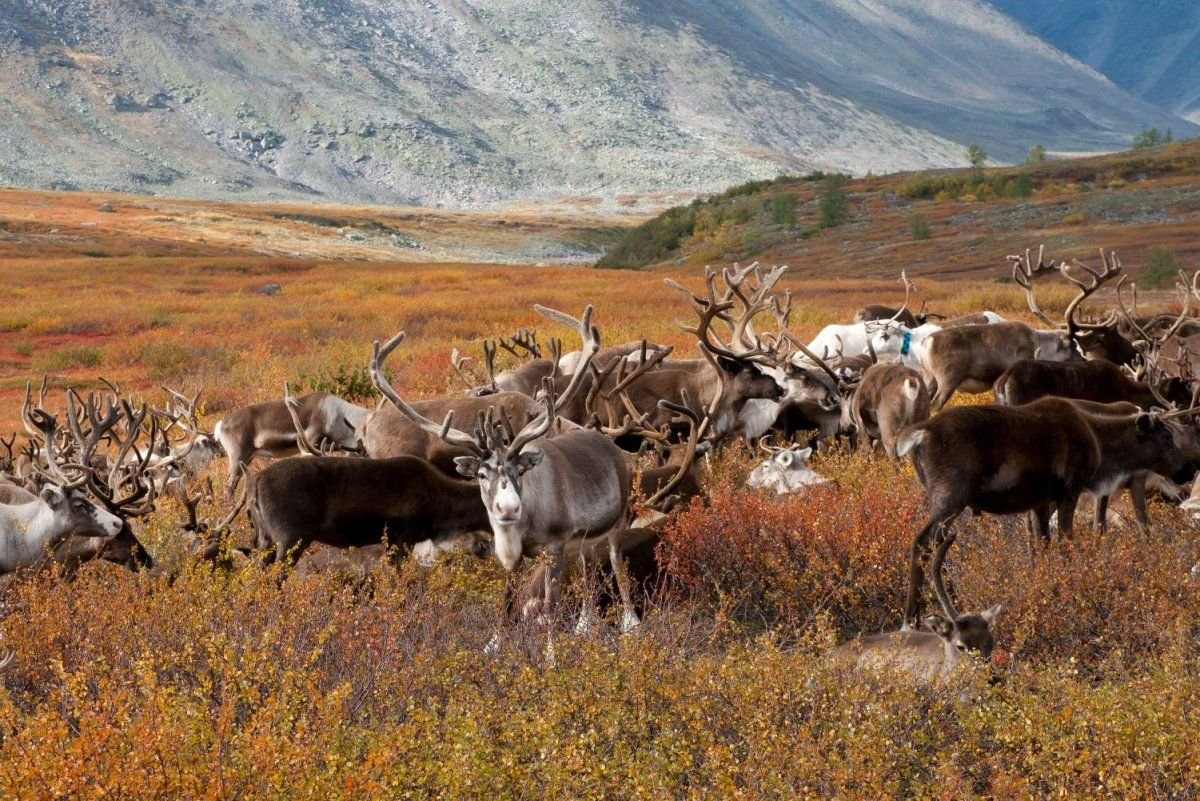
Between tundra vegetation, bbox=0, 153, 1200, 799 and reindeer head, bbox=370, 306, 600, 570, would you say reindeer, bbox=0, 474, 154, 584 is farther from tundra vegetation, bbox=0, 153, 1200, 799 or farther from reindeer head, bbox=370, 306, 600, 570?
reindeer head, bbox=370, 306, 600, 570

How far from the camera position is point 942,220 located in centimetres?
5975

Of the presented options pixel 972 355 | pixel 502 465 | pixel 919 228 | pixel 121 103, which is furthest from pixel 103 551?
pixel 121 103

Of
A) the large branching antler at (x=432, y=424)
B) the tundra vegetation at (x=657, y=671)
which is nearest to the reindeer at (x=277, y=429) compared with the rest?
the tundra vegetation at (x=657, y=671)

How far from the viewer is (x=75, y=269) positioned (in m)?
52.1

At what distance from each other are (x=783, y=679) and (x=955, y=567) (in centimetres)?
257

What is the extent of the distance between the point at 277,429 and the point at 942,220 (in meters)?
51.4

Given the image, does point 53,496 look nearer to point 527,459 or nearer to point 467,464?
point 467,464

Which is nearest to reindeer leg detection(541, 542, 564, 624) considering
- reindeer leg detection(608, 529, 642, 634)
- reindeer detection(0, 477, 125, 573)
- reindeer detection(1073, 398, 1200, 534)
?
reindeer leg detection(608, 529, 642, 634)

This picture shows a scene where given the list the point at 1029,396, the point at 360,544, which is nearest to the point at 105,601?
the point at 360,544

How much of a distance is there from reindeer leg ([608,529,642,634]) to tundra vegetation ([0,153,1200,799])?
10 cm

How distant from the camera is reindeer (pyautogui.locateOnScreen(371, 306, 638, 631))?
707 centimetres

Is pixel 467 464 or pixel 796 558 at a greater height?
pixel 467 464

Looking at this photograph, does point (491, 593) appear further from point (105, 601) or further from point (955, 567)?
point (955, 567)

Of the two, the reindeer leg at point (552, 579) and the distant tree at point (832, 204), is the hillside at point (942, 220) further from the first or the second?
the reindeer leg at point (552, 579)
